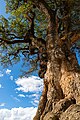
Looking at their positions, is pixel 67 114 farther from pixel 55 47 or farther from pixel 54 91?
pixel 55 47

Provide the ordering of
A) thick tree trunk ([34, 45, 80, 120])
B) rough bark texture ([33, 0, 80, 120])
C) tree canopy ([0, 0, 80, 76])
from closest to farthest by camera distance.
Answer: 1. rough bark texture ([33, 0, 80, 120])
2. thick tree trunk ([34, 45, 80, 120])
3. tree canopy ([0, 0, 80, 76])

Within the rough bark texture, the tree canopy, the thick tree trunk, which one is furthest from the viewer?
the tree canopy

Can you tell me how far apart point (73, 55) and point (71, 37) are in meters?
1.36

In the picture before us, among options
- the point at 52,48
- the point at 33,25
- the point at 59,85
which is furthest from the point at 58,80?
the point at 33,25

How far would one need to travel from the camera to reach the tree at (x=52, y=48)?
11.0 m

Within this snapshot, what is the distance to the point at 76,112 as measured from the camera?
7414 millimetres

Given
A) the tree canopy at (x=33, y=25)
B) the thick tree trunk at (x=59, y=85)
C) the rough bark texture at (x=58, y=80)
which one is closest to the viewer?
the rough bark texture at (x=58, y=80)

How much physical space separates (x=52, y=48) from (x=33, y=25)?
12.7 feet

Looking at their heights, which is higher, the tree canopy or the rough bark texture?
the tree canopy

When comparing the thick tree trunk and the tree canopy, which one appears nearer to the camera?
the thick tree trunk

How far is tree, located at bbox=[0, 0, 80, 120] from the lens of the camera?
1099 centimetres

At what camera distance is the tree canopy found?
14930 millimetres

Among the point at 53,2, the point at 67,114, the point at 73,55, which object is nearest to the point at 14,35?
the point at 53,2

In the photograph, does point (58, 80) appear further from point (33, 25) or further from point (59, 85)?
point (33, 25)
